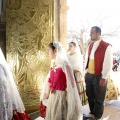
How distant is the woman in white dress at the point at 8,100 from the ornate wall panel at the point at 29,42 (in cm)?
86

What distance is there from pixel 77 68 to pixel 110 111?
3.40ft

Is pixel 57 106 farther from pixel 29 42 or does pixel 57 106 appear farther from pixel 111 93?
pixel 111 93

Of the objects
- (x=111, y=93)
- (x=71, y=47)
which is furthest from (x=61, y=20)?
(x=111, y=93)

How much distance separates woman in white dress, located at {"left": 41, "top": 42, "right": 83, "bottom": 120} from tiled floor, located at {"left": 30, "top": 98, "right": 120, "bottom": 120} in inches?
27.0

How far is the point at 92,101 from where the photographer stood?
3490 millimetres

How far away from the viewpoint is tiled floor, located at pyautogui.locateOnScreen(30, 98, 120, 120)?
344cm

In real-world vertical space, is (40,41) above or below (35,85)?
above

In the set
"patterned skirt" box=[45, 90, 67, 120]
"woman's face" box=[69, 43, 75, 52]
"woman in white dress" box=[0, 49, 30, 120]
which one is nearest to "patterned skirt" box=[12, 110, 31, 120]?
"woman in white dress" box=[0, 49, 30, 120]

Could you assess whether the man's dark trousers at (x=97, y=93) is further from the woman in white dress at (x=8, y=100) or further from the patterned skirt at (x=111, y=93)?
the woman in white dress at (x=8, y=100)

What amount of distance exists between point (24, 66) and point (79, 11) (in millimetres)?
3287

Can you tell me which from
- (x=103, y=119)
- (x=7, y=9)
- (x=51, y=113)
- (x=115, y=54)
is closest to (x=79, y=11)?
(x=115, y=54)

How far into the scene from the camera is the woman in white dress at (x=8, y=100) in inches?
92.0

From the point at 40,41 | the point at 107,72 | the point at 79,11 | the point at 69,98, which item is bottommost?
the point at 69,98

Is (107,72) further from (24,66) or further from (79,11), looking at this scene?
(79,11)
